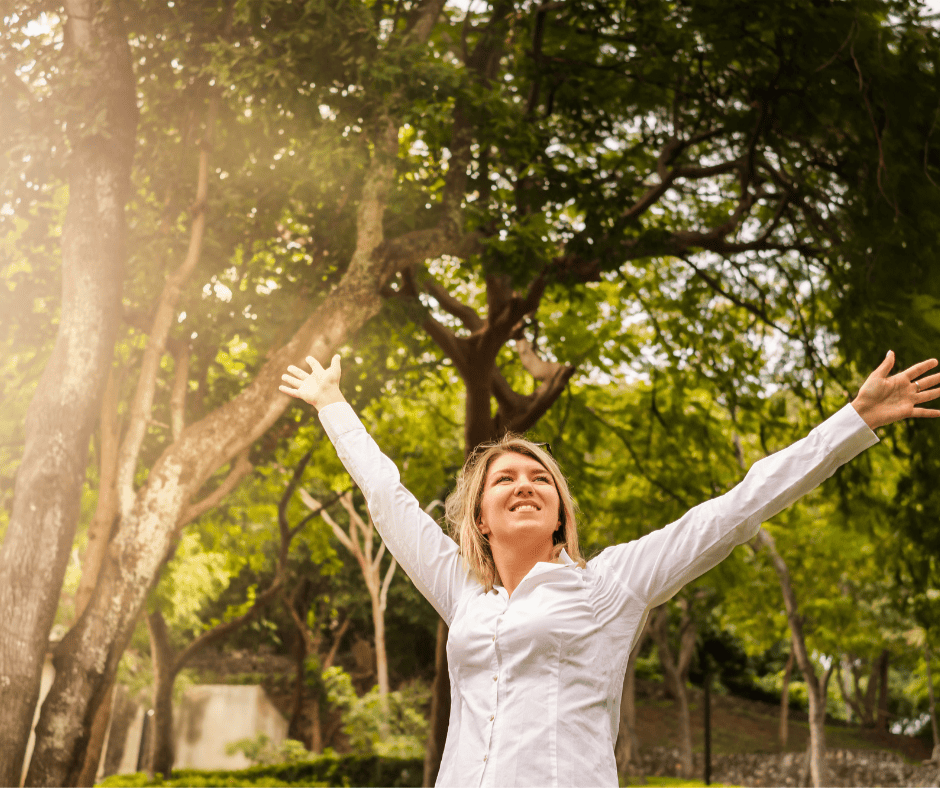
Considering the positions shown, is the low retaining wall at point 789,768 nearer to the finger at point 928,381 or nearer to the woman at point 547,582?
the woman at point 547,582

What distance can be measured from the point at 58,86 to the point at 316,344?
2873mm

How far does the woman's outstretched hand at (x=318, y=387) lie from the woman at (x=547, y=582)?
207mm

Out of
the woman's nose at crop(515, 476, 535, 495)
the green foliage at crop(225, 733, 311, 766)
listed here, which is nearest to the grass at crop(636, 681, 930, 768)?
the green foliage at crop(225, 733, 311, 766)

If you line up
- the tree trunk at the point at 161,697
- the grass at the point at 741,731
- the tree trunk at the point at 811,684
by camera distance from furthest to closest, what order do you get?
the grass at the point at 741,731, the tree trunk at the point at 811,684, the tree trunk at the point at 161,697

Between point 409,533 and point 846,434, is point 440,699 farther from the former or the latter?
point 846,434

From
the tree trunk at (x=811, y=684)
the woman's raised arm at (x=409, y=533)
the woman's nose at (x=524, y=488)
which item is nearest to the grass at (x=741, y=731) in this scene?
the tree trunk at (x=811, y=684)

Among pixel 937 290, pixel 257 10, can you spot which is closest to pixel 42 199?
pixel 257 10

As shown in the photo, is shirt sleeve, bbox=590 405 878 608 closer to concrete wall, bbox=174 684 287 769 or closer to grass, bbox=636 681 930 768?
concrete wall, bbox=174 684 287 769

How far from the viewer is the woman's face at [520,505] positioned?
91.4 inches

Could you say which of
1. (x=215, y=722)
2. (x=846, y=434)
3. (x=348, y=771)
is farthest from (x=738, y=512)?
(x=215, y=722)

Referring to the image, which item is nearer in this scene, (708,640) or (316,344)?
(316,344)

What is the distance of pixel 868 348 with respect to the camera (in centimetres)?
774

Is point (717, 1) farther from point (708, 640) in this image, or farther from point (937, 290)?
point (708, 640)

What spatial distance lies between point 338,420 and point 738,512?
1.21 meters
